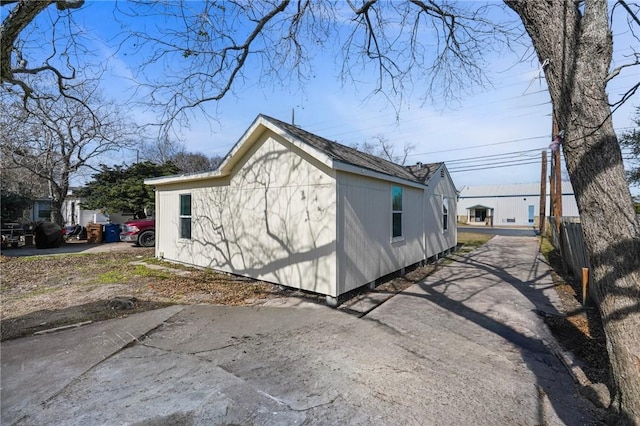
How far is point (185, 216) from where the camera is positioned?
29.4 ft

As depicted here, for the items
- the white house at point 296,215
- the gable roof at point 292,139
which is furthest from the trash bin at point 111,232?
the white house at point 296,215

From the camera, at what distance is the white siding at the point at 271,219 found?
5641mm

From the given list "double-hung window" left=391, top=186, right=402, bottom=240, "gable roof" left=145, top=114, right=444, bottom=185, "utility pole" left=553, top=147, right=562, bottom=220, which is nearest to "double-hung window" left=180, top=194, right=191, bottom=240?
"gable roof" left=145, top=114, right=444, bottom=185

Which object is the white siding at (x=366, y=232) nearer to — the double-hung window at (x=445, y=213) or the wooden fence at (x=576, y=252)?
the wooden fence at (x=576, y=252)

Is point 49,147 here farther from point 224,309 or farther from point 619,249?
point 619,249

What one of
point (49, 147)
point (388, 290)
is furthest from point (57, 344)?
point (49, 147)

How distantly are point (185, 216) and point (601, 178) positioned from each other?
881 centimetres

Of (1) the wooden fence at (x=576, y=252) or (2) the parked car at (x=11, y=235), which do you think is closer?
(1) the wooden fence at (x=576, y=252)

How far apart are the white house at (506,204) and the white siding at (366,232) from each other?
3613cm

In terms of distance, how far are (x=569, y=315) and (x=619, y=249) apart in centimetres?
368

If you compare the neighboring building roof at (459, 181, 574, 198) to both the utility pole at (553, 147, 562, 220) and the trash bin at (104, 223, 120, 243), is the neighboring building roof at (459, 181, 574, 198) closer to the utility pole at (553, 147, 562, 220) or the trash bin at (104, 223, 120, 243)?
the utility pole at (553, 147, 562, 220)

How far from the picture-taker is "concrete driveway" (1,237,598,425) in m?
2.57

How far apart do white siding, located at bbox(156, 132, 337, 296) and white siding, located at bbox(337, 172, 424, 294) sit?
27 cm

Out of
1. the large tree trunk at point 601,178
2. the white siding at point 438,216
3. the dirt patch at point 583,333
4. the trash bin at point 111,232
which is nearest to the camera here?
the large tree trunk at point 601,178
